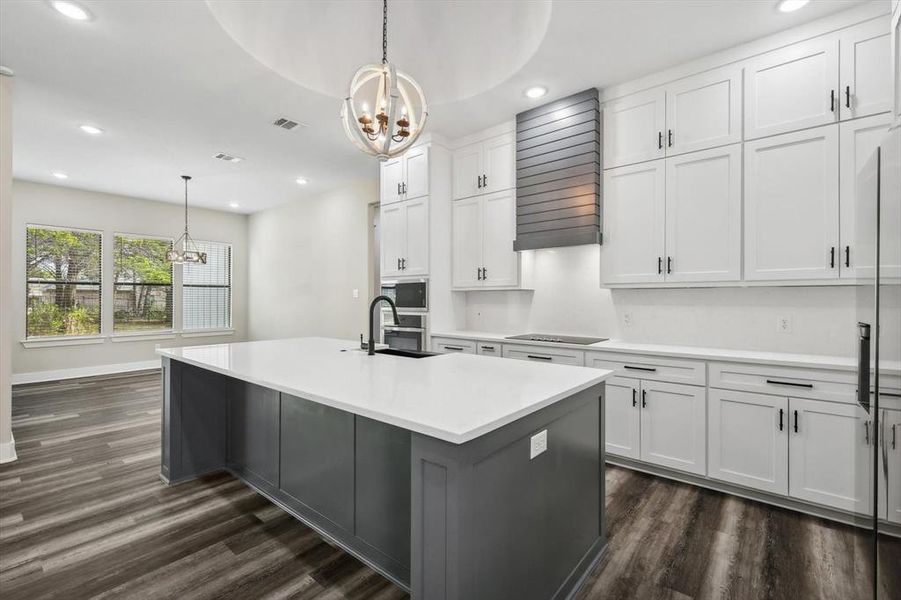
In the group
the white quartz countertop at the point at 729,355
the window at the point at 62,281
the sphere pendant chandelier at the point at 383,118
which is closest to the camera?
the sphere pendant chandelier at the point at 383,118

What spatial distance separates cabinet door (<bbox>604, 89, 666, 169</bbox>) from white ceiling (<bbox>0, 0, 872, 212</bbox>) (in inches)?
7.7

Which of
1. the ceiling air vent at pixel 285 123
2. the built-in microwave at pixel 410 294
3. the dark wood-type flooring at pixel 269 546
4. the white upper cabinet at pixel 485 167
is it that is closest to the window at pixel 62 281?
the dark wood-type flooring at pixel 269 546

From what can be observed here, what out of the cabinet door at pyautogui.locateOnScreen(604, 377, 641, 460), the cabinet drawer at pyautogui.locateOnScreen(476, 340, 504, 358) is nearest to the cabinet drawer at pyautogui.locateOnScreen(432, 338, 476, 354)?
the cabinet drawer at pyautogui.locateOnScreen(476, 340, 504, 358)

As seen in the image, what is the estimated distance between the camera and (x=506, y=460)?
4.50ft

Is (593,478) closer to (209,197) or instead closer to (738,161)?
(738,161)

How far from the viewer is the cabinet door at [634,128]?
10.3ft

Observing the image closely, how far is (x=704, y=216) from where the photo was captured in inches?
116

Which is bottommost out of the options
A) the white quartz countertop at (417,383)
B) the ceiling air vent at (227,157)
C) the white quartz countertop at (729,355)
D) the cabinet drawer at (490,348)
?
the cabinet drawer at (490,348)

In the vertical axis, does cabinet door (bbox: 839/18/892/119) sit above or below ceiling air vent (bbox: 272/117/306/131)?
below

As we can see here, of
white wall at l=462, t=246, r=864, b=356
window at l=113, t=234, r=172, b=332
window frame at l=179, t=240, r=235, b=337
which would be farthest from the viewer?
window frame at l=179, t=240, r=235, b=337

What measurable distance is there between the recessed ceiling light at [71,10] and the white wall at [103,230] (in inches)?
173

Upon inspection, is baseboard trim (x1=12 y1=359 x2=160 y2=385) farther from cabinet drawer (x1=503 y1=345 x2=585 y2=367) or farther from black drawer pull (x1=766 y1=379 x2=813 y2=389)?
black drawer pull (x1=766 y1=379 x2=813 y2=389)

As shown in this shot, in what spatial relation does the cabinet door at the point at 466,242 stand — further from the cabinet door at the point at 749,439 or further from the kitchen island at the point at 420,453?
the cabinet door at the point at 749,439

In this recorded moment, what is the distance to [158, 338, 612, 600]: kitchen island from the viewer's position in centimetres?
124
